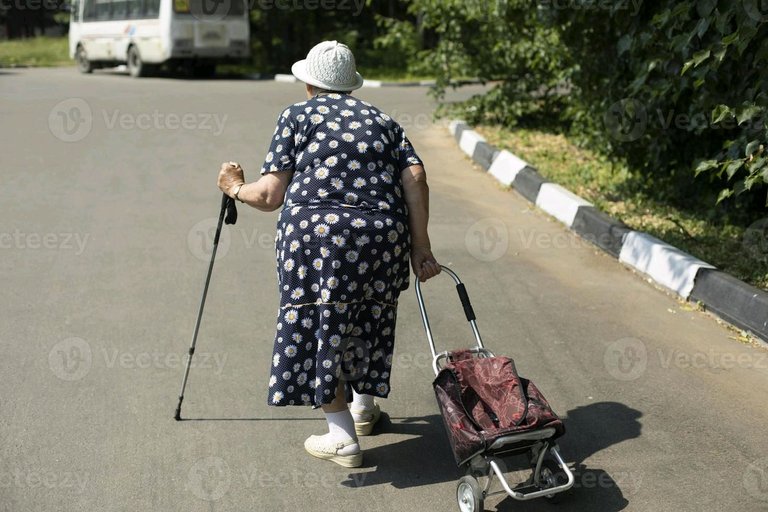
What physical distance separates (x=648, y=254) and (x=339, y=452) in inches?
143

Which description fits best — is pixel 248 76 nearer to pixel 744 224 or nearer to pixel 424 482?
pixel 744 224

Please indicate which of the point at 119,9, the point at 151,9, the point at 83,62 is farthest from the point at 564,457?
the point at 83,62

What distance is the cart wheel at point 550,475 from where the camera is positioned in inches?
147

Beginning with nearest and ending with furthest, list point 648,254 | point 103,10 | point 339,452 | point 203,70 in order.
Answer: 1. point 339,452
2. point 648,254
3. point 203,70
4. point 103,10

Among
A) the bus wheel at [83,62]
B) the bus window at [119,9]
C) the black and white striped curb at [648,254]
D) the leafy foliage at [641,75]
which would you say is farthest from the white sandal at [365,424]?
the bus wheel at [83,62]

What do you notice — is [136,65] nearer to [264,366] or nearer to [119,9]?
[119,9]

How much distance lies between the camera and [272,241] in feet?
24.5

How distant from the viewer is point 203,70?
22.7 meters

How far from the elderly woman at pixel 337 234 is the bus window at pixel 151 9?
58.6ft

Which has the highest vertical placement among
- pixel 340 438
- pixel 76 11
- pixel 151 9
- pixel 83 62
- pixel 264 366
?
pixel 340 438

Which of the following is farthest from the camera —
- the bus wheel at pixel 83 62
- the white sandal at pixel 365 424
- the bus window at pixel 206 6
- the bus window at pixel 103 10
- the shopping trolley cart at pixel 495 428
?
the bus wheel at pixel 83 62

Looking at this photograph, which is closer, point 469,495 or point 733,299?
point 469,495

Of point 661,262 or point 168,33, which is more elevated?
point 661,262

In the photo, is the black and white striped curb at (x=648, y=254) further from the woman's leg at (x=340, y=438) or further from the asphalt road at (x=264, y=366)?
the woman's leg at (x=340, y=438)
